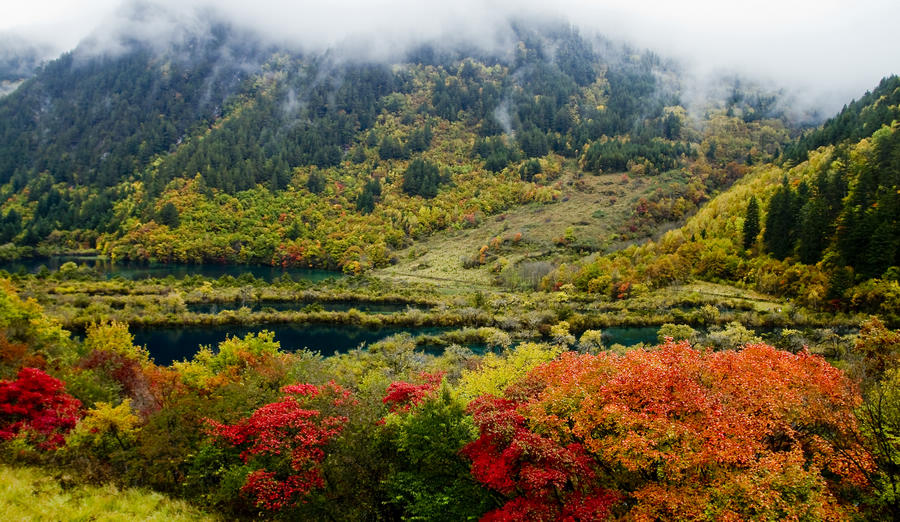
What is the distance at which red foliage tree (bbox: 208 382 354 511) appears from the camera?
56.7ft

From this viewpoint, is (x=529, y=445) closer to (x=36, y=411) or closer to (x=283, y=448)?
(x=283, y=448)

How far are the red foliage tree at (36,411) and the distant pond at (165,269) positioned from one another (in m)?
117

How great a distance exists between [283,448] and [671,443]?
13933 millimetres

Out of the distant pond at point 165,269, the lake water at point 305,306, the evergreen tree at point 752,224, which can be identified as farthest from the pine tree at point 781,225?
the distant pond at point 165,269

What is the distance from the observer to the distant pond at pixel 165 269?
139m

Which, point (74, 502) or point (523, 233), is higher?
point (523, 233)

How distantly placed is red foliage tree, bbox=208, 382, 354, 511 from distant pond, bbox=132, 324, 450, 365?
52.5 metres

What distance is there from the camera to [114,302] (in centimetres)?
9106

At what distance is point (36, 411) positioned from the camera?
21.1 meters

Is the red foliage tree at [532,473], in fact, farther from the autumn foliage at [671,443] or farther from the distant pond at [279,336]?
the distant pond at [279,336]

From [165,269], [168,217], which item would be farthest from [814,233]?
[168,217]

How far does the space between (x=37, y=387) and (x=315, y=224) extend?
584 ft

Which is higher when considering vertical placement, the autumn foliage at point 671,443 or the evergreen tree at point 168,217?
the evergreen tree at point 168,217

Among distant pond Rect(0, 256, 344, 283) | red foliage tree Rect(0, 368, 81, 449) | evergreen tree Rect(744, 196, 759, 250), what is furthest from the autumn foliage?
distant pond Rect(0, 256, 344, 283)
